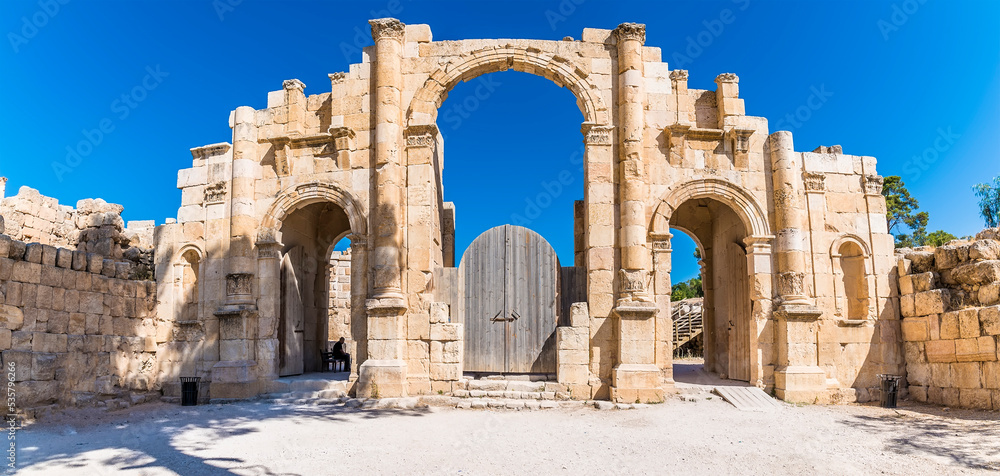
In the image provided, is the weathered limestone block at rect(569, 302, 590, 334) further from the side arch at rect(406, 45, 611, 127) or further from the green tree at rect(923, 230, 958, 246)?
the green tree at rect(923, 230, 958, 246)

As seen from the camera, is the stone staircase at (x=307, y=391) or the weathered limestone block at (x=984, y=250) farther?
the stone staircase at (x=307, y=391)

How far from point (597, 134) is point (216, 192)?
672cm

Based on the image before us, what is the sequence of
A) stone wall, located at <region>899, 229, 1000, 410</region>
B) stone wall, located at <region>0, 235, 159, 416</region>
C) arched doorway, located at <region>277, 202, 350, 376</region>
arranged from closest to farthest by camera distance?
stone wall, located at <region>0, 235, 159, 416</region> < stone wall, located at <region>899, 229, 1000, 410</region> < arched doorway, located at <region>277, 202, 350, 376</region>

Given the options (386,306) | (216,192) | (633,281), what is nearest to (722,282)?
(633,281)

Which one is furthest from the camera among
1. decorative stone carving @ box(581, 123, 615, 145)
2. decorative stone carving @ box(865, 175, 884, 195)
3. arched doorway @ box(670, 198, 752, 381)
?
arched doorway @ box(670, 198, 752, 381)

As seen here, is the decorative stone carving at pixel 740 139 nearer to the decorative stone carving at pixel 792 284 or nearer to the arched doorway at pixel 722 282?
the arched doorway at pixel 722 282

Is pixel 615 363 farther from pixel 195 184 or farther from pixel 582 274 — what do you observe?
pixel 195 184

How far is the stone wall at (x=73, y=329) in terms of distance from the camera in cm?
810

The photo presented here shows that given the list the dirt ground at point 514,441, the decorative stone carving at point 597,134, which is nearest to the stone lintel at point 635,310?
the dirt ground at point 514,441

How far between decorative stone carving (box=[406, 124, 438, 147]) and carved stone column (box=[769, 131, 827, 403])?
586cm

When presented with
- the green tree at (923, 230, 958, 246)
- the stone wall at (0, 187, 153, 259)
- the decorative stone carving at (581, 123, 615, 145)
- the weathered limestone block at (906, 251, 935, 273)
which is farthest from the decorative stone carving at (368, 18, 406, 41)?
the green tree at (923, 230, 958, 246)

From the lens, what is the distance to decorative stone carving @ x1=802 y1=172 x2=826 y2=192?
10672mm

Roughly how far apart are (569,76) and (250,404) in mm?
7440

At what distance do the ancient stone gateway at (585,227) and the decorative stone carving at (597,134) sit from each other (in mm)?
25
